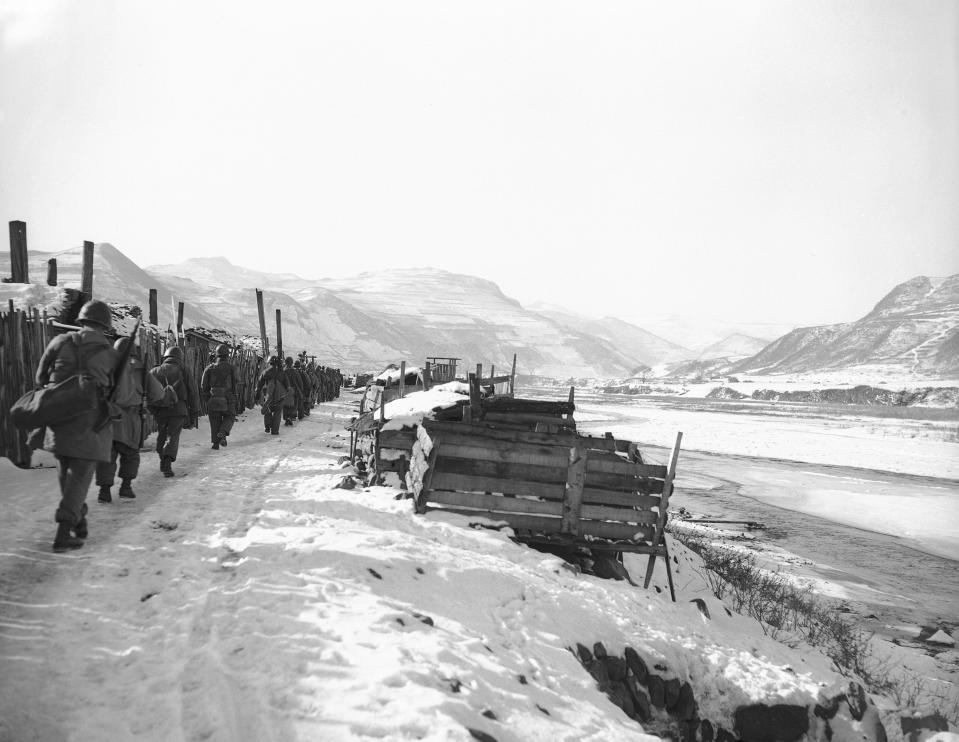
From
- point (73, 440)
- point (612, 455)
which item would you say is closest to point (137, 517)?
point (73, 440)

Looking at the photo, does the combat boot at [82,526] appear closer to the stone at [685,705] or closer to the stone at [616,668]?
the stone at [616,668]

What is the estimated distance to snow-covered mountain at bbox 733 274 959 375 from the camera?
79750mm

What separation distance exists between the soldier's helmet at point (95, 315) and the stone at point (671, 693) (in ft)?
19.1

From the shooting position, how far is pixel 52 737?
2391 millimetres

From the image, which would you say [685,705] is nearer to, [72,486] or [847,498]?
[72,486]

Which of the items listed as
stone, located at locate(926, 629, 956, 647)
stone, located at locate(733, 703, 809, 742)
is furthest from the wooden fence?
stone, located at locate(926, 629, 956, 647)

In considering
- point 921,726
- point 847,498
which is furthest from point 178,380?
point 847,498

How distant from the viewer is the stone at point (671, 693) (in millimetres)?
4754

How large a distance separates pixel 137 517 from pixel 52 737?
3.43 metres

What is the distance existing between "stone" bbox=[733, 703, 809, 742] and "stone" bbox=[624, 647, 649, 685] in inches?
36.7

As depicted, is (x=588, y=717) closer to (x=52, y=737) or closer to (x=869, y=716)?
(x=52, y=737)

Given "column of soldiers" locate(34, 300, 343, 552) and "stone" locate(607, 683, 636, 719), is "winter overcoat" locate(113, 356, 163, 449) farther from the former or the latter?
"stone" locate(607, 683, 636, 719)

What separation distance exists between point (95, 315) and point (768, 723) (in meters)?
6.89

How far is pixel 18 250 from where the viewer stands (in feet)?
33.9
